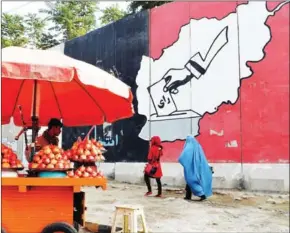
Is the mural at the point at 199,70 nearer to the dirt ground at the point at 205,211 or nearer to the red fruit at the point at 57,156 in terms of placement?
the dirt ground at the point at 205,211

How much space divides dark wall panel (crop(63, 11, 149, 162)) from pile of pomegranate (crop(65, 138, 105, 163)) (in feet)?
26.4

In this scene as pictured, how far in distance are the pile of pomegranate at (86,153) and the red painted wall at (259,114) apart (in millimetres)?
6182

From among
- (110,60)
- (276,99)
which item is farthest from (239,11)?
(110,60)

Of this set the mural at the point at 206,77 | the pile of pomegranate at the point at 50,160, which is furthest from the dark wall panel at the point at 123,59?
the pile of pomegranate at the point at 50,160

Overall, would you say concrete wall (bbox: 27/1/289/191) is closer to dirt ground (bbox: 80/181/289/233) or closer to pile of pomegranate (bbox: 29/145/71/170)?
dirt ground (bbox: 80/181/289/233)

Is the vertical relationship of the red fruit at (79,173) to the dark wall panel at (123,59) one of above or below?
below

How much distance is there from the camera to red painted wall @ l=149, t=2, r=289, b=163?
9766 mm

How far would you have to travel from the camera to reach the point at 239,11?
10719 mm

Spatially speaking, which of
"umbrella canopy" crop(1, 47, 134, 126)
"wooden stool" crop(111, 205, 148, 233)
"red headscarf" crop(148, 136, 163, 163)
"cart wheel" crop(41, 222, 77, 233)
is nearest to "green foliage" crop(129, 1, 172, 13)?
"red headscarf" crop(148, 136, 163, 163)

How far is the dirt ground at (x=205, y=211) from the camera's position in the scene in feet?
21.6

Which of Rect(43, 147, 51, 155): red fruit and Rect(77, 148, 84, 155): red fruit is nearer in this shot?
Rect(43, 147, 51, 155): red fruit

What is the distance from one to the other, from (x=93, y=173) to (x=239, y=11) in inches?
303

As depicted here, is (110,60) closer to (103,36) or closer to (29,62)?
(103,36)

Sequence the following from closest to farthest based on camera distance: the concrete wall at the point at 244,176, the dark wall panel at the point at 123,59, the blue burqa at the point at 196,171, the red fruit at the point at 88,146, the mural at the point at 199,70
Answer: the red fruit at the point at 88,146
the blue burqa at the point at 196,171
the concrete wall at the point at 244,176
the mural at the point at 199,70
the dark wall panel at the point at 123,59
